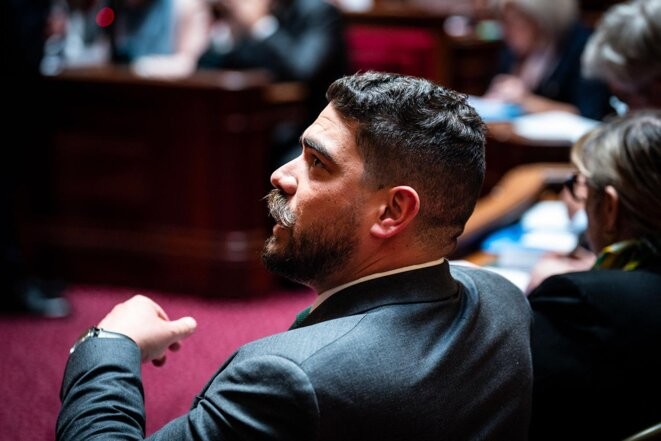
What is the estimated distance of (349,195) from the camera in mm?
1206

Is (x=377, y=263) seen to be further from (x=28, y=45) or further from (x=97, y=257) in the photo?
(x=97, y=257)

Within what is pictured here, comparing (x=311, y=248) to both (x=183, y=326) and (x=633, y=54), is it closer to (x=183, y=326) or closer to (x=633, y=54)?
(x=183, y=326)

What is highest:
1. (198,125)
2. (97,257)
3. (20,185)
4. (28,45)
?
(28,45)

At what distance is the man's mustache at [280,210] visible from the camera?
1231 mm

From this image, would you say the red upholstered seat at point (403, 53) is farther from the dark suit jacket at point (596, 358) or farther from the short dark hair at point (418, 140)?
the short dark hair at point (418, 140)

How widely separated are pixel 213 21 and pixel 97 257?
3.03 metres

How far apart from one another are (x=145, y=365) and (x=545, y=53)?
2627 millimetres

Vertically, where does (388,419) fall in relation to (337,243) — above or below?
below

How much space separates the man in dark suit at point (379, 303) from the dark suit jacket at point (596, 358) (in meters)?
0.17

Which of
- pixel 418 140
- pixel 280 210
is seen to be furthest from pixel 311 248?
pixel 418 140

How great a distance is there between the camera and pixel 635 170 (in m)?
1.65

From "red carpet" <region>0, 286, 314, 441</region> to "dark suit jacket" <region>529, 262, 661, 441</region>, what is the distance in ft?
4.50

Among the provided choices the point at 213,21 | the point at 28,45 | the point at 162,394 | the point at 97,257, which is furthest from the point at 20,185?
the point at 213,21

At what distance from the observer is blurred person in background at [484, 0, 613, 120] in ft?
14.3
